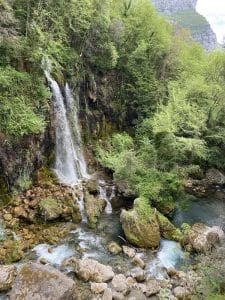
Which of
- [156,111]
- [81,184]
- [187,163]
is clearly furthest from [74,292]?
[156,111]

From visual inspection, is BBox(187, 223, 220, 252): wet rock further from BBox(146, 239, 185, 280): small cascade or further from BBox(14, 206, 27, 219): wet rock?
BBox(14, 206, 27, 219): wet rock

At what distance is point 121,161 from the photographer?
2202cm

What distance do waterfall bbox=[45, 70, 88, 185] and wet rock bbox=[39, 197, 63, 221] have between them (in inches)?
130

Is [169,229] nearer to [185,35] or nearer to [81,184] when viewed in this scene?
[81,184]

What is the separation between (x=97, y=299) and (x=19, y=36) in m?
14.9

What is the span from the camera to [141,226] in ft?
56.9

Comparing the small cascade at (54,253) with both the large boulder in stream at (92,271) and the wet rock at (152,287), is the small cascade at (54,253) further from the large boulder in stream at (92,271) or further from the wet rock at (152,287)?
the wet rock at (152,287)

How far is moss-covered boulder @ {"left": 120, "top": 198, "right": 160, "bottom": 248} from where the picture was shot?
1702 centimetres

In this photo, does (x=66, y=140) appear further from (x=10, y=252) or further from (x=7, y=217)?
(x=10, y=252)

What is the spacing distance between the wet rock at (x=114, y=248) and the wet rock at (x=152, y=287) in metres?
2.46

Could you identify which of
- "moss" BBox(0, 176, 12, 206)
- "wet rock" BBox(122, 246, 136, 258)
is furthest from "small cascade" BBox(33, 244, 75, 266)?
"moss" BBox(0, 176, 12, 206)

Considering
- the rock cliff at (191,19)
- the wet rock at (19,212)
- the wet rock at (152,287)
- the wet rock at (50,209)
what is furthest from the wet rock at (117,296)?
the rock cliff at (191,19)

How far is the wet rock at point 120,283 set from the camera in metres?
13.6

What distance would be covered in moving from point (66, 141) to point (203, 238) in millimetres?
11034
